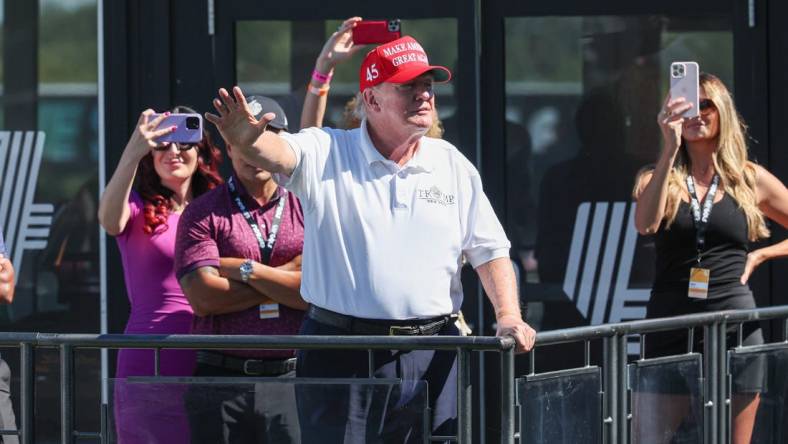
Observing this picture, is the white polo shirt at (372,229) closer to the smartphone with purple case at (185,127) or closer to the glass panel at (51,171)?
the smartphone with purple case at (185,127)

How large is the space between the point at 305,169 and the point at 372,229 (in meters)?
0.29

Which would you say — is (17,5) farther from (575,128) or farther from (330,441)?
(330,441)

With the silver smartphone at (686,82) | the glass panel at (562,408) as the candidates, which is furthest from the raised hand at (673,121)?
the glass panel at (562,408)

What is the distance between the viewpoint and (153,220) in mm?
5406

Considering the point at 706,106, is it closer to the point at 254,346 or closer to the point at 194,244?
the point at 194,244

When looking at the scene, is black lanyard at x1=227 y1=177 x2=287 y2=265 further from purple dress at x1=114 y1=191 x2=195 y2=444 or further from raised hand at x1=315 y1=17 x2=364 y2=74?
raised hand at x1=315 y1=17 x2=364 y2=74

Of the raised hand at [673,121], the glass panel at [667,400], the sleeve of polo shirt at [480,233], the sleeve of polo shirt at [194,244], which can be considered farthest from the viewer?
the raised hand at [673,121]

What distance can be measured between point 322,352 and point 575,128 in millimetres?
3030

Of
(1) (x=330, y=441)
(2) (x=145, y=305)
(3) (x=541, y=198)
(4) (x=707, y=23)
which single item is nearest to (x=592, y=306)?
(3) (x=541, y=198)

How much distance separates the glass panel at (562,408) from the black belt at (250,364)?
1.08 m

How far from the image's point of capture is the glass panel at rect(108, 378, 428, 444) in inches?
164

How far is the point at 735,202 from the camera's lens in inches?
A: 223

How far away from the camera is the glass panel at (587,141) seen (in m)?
6.96

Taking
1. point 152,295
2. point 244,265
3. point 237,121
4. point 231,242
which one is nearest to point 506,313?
point 237,121
